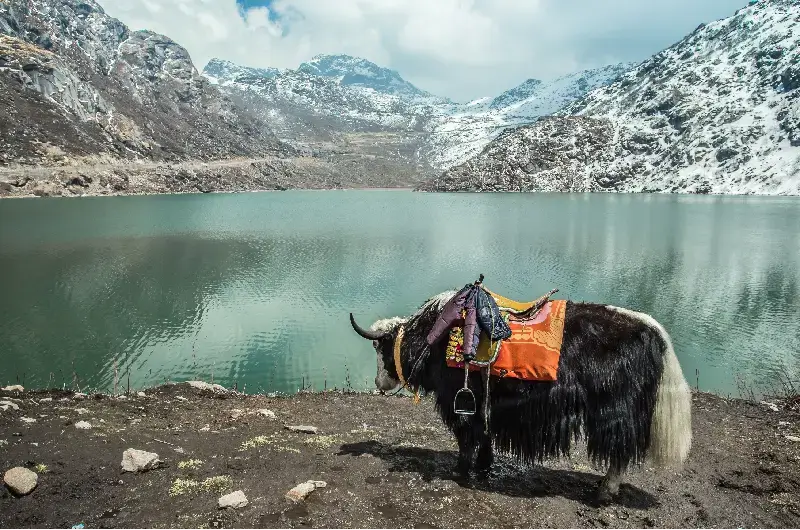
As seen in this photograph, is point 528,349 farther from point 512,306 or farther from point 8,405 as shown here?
point 8,405

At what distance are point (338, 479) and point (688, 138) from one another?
416 feet

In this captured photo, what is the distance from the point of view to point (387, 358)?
548 centimetres

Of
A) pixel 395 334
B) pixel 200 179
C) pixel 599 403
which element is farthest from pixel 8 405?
pixel 200 179

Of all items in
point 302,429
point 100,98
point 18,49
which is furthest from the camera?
point 100,98

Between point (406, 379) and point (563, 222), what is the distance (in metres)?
46.8

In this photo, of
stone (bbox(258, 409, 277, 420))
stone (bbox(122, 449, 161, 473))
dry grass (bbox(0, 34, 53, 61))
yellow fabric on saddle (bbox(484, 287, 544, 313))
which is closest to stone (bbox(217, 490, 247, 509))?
stone (bbox(122, 449, 161, 473))

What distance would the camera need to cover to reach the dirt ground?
12.6 ft

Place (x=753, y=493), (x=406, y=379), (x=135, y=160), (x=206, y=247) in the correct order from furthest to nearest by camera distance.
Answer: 1. (x=135, y=160)
2. (x=206, y=247)
3. (x=406, y=379)
4. (x=753, y=493)

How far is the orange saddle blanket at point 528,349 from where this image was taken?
4.52 m

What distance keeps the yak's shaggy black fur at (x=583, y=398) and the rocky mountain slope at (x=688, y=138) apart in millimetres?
105684

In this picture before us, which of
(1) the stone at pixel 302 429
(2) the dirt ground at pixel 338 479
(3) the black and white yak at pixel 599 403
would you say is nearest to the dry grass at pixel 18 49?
(2) the dirt ground at pixel 338 479

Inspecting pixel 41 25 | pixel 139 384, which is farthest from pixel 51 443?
pixel 41 25

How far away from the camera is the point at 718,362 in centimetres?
1409

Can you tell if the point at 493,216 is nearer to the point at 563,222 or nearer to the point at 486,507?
the point at 563,222
